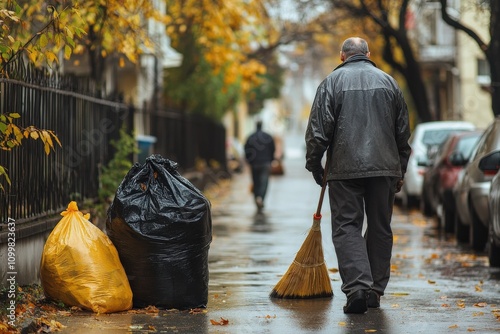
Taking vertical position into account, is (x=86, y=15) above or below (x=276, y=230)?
above

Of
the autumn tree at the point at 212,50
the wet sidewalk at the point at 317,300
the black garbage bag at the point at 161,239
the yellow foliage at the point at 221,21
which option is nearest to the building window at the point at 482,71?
the autumn tree at the point at 212,50

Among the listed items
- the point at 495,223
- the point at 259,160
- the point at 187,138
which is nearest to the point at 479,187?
the point at 495,223

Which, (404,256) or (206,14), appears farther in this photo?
(206,14)

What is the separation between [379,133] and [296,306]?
140 centimetres

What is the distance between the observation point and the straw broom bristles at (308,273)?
9.01 m

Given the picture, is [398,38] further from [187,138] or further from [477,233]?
[477,233]

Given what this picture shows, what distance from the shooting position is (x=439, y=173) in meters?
17.7

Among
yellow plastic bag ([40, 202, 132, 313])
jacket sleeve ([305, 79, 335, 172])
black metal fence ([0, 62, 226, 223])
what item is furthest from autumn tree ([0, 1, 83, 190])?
jacket sleeve ([305, 79, 335, 172])

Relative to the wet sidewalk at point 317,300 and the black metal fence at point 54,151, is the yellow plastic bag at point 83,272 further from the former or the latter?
the black metal fence at point 54,151

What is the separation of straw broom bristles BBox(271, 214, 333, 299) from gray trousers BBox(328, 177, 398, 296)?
1.27 feet

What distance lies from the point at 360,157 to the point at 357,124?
0.79 ft

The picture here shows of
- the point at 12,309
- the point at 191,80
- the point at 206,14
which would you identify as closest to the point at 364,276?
the point at 12,309

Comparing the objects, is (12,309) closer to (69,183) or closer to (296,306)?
(296,306)

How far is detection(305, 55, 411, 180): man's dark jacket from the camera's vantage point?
8.52 m
